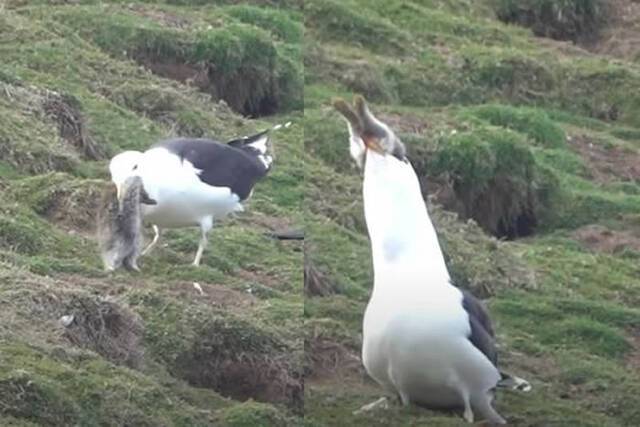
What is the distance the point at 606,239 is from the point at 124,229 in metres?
3.38

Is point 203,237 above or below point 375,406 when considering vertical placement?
below

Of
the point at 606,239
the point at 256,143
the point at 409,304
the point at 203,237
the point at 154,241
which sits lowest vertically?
the point at 606,239

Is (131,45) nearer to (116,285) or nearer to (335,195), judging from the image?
(335,195)

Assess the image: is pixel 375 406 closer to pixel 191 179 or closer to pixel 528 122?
pixel 191 179

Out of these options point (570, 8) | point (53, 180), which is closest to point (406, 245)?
point (53, 180)

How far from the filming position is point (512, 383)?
7.12 m

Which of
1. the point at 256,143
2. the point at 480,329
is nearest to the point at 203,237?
the point at 256,143

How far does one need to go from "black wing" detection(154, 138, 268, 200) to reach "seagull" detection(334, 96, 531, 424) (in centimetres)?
291

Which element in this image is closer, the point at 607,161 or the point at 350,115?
the point at 350,115

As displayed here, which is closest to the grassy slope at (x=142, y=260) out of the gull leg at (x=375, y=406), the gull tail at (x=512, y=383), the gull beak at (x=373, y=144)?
the gull leg at (x=375, y=406)

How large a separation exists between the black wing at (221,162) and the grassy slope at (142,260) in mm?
392

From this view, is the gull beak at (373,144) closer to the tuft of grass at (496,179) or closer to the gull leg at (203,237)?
the gull leg at (203,237)

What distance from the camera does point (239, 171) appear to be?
9.77 metres

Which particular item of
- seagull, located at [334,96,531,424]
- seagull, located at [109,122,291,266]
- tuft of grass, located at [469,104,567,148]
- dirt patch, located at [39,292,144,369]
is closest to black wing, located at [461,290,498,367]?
seagull, located at [334,96,531,424]
